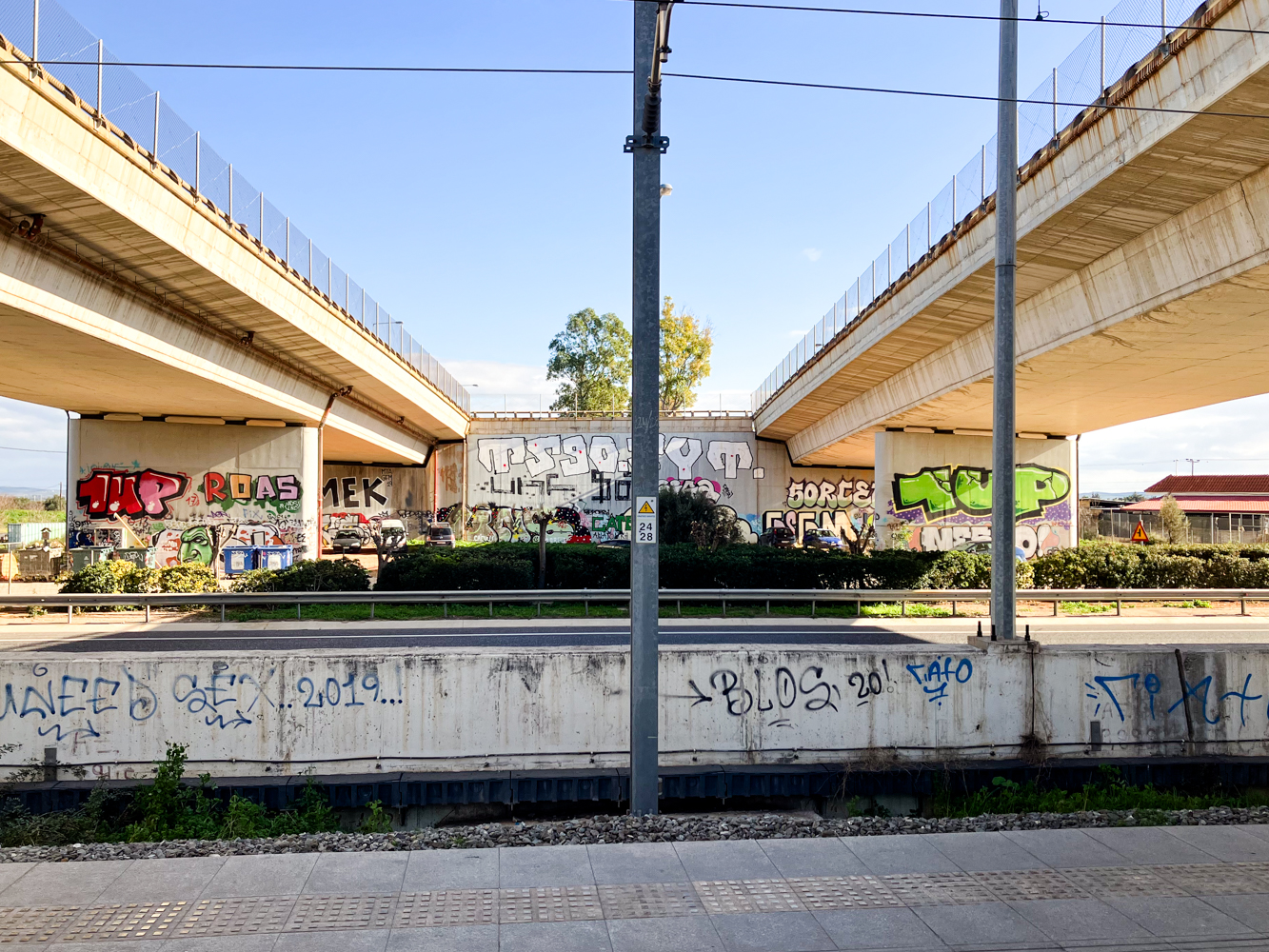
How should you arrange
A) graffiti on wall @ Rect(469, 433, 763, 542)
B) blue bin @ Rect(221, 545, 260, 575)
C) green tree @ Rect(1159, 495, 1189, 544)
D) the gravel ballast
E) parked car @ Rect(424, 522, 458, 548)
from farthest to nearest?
graffiti on wall @ Rect(469, 433, 763, 542), green tree @ Rect(1159, 495, 1189, 544), parked car @ Rect(424, 522, 458, 548), blue bin @ Rect(221, 545, 260, 575), the gravel ballast

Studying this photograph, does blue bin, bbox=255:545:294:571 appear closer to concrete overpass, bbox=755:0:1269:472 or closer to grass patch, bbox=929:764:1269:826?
concrete overpass, bbox=755:0:1269:472

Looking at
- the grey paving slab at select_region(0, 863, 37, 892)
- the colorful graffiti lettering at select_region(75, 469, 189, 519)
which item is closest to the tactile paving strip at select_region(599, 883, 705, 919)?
the grey paving slab at select_region(0, 863, 37, 892)

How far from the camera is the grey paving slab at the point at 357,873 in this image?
5.50 metres

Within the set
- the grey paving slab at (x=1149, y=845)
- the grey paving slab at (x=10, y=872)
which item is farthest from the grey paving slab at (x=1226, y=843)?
the grey paving slab at (x=10, y=872)

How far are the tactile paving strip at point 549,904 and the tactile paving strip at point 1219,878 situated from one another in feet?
12.0

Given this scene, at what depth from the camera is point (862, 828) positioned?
281 inches

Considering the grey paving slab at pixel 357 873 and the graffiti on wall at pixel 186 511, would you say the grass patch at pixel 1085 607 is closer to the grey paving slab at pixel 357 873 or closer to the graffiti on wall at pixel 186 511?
the grey paving slab at pixel 357 873

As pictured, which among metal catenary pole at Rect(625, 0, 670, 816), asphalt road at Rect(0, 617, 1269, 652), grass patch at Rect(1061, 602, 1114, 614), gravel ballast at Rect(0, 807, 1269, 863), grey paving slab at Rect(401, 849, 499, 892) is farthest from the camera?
grass patch at Rect(1061, 602, 1114, 614)

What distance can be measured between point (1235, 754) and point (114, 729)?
1081 cm

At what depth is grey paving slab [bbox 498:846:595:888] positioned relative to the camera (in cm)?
565

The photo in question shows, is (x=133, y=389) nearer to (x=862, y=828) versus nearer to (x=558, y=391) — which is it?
(x=862, y=828)

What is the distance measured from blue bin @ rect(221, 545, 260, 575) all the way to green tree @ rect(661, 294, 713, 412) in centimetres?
3477

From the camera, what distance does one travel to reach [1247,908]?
5262 millimetres

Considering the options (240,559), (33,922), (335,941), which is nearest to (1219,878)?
(335,941)
